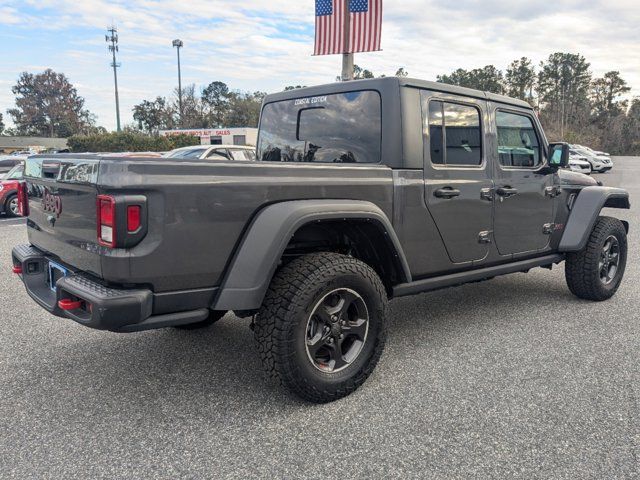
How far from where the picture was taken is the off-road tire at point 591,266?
15.4 ft

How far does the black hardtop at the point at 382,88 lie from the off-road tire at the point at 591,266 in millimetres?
1508

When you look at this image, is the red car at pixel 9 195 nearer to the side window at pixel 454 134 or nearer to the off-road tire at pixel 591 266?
the side window at pixel 454 134

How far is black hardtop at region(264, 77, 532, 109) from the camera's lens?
11.1ft

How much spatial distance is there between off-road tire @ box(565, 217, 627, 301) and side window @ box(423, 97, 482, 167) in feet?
5.51

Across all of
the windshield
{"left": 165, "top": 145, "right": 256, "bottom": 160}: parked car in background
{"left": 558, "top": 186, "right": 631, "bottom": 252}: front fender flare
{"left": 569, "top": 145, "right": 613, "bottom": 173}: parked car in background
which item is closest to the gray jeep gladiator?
{"left": 558, "top": 186, "right": 631, "bottom": 252}: front fender flare

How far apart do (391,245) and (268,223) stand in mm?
905

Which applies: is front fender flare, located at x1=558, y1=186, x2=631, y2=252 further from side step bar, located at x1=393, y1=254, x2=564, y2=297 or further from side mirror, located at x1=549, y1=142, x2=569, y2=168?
side mirror, located at x1=549, y1=142, x2=569, y2=168

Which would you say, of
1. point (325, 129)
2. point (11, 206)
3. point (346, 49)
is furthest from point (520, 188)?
point (11, 206)

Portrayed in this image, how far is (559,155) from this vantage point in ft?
14.3

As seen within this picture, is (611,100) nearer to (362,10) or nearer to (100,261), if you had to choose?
(362,10)

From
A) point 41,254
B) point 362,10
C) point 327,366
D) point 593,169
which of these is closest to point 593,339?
point 327,366

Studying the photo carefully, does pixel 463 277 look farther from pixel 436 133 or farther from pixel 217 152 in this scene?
→ pixel 217 152

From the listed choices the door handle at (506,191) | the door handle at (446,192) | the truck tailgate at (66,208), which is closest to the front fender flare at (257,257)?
the truck tailgate at (66,208)

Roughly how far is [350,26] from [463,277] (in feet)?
24.3
